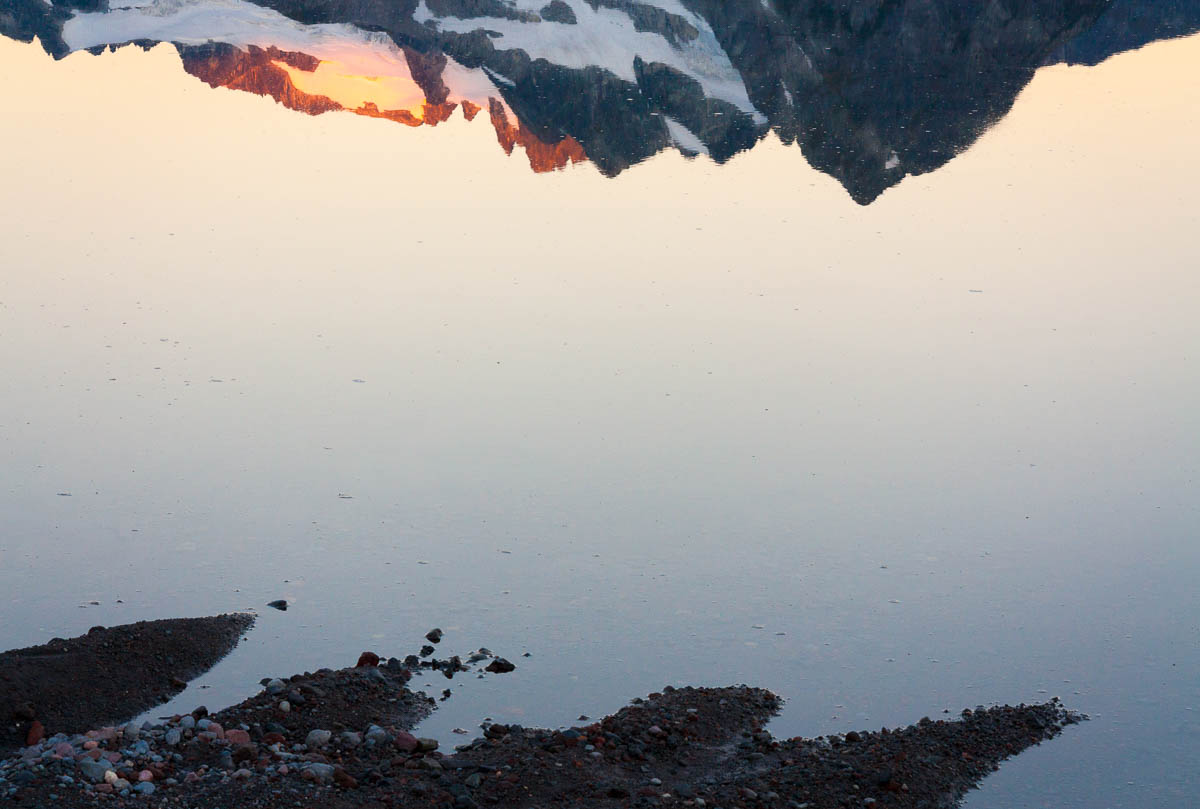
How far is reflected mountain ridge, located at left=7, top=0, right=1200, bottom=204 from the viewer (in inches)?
936

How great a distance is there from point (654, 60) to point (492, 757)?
1132 inches

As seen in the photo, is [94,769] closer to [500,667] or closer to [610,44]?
[500,667]

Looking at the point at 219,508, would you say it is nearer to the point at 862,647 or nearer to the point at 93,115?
the point at 862,647

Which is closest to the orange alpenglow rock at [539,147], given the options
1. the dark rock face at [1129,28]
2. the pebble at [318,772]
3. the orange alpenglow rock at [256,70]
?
the orange alpenglow rock at [256,70]

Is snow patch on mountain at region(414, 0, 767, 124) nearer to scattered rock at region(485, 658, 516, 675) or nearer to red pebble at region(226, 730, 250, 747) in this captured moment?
scattered rock at region(485, 658, 516, 675)

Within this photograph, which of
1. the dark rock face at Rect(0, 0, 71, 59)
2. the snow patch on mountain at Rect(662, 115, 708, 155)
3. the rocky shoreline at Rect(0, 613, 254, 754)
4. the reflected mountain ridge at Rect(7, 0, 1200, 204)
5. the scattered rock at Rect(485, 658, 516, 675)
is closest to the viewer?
the rocky shoreline at Rect(0, 613, 254, 754)

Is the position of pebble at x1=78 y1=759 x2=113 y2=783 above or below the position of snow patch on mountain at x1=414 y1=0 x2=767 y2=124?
below

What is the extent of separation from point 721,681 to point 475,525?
2487 millimetres

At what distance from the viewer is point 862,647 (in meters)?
8.38

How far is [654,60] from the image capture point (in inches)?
1329

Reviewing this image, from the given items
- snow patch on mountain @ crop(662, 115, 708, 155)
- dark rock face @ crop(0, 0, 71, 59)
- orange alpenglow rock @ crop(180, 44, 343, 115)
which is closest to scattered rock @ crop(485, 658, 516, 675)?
snow patch on mountain @ crop(662, 115, 708, 155)

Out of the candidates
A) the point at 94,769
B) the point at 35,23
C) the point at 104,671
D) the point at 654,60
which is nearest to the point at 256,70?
the point at 654,60

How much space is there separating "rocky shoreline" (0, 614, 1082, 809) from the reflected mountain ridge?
13.1m

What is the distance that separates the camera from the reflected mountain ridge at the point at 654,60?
78.0 feet
